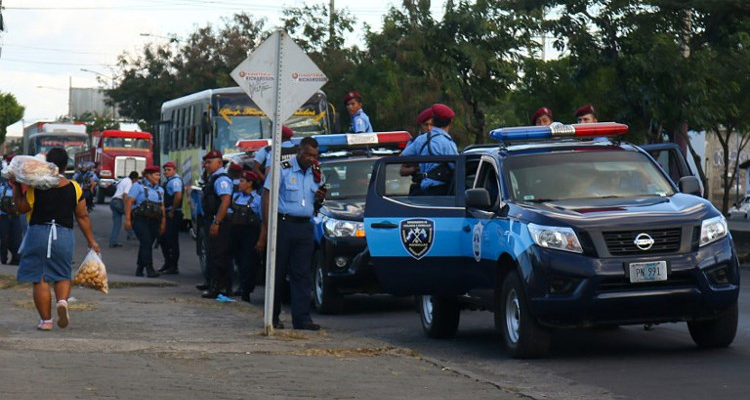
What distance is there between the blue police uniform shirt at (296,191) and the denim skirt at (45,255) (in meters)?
1.98

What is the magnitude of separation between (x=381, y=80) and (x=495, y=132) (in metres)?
35.5

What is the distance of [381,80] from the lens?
156 feet

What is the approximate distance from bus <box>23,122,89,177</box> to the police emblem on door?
6369cm

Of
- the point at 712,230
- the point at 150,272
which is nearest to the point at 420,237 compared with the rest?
the point at 712,230

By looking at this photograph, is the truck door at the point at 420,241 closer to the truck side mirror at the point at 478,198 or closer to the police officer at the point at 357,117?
the truck side mirror at the point at 478,198

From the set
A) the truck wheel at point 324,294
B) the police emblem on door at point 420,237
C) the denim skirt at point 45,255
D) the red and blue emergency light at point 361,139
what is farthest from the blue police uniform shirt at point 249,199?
the police emblem on door at point 420,237

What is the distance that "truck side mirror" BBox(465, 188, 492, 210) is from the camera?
11172mm

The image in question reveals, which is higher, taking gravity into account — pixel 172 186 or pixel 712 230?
pixel 712 230

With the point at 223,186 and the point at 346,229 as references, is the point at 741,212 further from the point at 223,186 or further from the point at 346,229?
the point at 346,229

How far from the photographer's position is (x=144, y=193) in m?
21.7

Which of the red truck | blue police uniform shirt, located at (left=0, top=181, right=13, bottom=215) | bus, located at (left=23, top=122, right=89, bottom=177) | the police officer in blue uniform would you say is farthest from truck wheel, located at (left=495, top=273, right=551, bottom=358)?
bus, located at (left=23, top=122, right=89, bottom=177)

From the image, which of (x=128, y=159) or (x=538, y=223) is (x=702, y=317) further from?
(x=128, y=159)

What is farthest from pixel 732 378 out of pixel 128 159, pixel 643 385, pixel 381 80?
pixel 128 159

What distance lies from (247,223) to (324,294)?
2.33 metres
